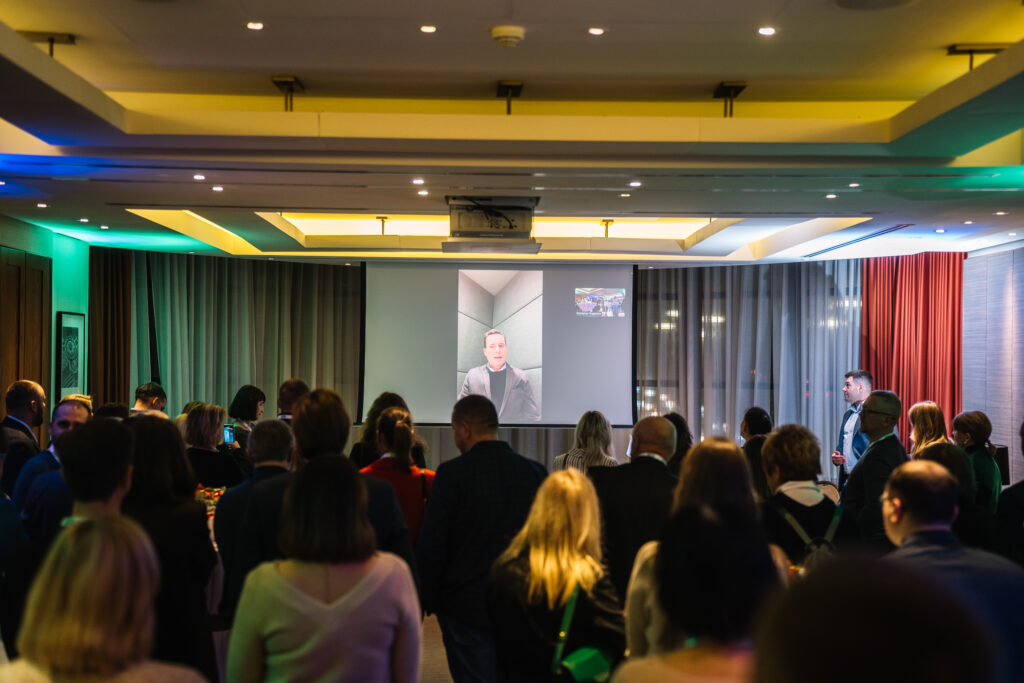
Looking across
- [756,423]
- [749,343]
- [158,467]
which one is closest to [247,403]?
[756,423]

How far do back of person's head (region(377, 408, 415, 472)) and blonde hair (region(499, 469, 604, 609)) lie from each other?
1.63m

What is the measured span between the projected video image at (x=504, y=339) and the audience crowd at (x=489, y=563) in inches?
204

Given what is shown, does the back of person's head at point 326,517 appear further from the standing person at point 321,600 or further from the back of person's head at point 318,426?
the back of person's head at point 318,426

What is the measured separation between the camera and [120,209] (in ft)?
24.0

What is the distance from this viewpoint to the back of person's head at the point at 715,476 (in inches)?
94.1

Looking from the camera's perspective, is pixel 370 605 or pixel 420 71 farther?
pixel 420 71

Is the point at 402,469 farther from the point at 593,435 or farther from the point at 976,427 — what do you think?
the point at 976,427

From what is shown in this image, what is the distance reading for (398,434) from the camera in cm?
393

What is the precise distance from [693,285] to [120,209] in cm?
731

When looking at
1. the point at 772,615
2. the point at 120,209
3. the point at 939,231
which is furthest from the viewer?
the point at 939,231

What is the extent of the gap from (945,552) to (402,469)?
2277mm

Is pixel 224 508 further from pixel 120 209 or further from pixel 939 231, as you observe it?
pixel 939 231

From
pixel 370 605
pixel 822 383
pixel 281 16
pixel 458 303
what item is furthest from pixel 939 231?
pixel 370 605

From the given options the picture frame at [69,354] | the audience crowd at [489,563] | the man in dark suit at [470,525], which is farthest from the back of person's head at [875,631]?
the picture frame at [69,354]
